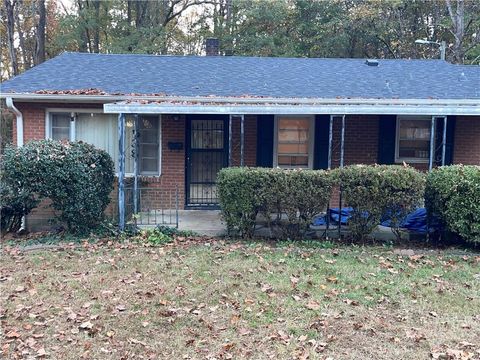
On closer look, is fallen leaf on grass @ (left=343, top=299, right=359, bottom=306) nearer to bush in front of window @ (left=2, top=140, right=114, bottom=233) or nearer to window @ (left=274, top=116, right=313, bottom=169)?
bush in front of window @ (left=2, top=140, right=114, bottom=233)

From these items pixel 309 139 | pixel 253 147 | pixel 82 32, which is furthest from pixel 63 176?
pixel 82 32

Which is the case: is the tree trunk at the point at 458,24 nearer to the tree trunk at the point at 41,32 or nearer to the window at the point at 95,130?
the window at the point at 95,130

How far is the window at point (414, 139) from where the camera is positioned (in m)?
11.1

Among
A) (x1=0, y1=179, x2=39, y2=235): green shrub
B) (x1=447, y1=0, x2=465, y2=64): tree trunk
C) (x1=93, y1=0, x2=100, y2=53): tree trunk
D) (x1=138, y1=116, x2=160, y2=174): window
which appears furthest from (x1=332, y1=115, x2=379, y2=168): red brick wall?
(x1=93, y1=0, x2=100, y2=53): tree trunk

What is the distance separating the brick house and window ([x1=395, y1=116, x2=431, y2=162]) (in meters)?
0.02

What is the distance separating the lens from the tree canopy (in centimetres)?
2211

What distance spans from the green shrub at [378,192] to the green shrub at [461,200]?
374mm

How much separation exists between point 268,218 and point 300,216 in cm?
56

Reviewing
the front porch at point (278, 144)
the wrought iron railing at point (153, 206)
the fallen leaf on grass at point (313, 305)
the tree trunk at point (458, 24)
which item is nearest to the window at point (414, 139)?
the front porch at point (278, 144)

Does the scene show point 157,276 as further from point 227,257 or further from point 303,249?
point 303,249

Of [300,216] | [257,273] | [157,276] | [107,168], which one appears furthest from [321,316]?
[107,168]

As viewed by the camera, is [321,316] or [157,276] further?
[157,276]

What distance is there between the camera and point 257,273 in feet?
20.9

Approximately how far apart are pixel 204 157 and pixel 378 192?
4.53 metres
